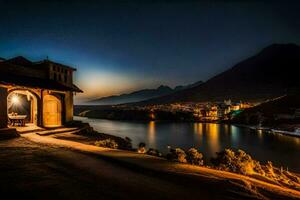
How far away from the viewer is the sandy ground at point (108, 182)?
182 inches

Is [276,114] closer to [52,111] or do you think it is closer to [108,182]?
[52,111]

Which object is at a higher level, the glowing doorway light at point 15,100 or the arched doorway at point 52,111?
the glowing doorway light at point 15,100

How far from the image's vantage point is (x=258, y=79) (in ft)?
465

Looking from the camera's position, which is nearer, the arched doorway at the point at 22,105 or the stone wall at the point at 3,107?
the stone wall at the point at 3,107

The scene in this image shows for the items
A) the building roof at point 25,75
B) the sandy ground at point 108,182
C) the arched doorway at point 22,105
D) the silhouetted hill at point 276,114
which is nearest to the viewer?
the sandy ground at point 108,182

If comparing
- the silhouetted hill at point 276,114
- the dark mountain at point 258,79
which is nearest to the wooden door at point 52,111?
the silhouetted hill at point 276,114

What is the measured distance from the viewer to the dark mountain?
120806 mm

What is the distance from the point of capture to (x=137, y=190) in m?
4.93

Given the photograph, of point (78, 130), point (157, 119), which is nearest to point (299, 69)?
point (157, 119)

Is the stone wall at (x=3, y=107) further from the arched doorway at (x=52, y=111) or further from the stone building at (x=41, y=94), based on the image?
the arched doorway at (x=52, y=111)

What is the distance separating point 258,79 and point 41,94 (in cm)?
15046

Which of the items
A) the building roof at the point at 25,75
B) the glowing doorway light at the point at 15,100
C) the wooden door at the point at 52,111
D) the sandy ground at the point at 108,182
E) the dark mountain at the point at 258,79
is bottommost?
the sandy ground at the point at 108,182

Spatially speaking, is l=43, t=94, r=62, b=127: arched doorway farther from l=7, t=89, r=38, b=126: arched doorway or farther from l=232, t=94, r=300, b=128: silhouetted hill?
l=232, t=94, r=300, b=128: silhouetted hill

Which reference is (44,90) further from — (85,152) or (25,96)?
(85,152)
